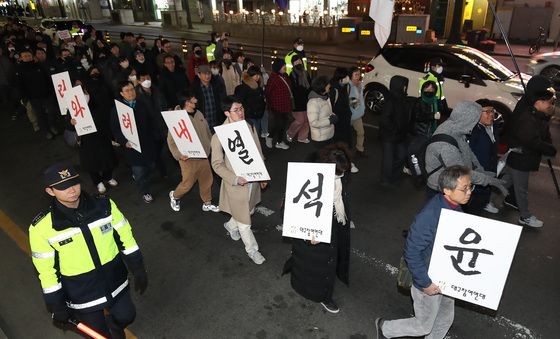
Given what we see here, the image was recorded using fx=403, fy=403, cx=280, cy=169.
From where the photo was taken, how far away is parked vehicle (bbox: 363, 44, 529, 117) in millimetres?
8445

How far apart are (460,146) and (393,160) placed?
8.17 ft

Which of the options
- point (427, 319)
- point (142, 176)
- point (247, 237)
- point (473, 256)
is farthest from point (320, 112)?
point (473, 256)

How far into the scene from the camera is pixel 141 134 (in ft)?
19.9

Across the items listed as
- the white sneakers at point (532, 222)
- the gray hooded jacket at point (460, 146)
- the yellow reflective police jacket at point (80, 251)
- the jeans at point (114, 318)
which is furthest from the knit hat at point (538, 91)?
the jeans at point (114, 318)

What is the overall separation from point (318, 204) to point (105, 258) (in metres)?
1.75

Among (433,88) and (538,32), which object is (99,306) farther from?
(538,32)

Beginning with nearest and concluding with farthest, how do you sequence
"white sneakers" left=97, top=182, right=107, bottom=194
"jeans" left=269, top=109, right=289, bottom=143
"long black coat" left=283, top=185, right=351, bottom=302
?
"long black coat" left=283, top=185, right=351, bottom=302
"white sneakers" left=97, top=182, right=107, bottom=194
"jeans" left=269, top=109, right=289, bottom=143

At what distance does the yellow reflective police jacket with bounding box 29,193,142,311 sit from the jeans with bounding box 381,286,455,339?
2400 millimetres

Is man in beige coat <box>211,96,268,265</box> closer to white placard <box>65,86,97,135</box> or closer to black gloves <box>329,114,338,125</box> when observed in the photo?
black gloves <box>329,114,338,125</box>

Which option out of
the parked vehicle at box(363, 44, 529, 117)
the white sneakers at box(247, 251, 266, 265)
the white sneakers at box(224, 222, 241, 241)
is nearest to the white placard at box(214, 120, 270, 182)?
the white sneakers at box(247, 251, 266, 265)

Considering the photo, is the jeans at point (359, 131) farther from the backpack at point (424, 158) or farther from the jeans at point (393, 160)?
the backpack at point (424, 158)

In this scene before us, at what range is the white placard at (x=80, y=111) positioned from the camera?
235 inches

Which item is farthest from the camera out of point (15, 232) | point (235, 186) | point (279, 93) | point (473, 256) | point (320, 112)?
point (279, 93)

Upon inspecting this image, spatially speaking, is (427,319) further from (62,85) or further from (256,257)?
(62,85)
